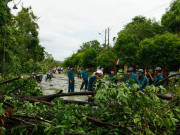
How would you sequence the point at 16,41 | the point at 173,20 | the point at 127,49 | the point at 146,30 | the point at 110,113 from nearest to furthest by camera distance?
the point at 110,113, the point at 16,41, the point at 127,49, the point at 173,20, the point at 146,30

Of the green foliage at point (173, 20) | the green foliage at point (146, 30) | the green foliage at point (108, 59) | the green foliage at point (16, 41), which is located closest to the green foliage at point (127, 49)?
the green foliage at point (108, 59)

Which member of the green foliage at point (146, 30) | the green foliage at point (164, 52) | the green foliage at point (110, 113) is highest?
the green foliage at point (146, 30)

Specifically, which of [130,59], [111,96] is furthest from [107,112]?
[130,59]

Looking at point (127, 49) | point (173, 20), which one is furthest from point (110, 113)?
point (173, 20)

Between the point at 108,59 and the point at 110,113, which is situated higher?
the point at 108,59

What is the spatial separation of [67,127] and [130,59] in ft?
60.8

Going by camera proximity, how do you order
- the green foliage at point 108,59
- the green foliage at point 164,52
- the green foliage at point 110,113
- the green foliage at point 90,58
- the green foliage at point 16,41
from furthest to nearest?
the green foliage at point 90,58
the green foliage at point 108,59
the green foliage at point 164,52
the green foliage at point 16,41
the green foliage at point 110,113

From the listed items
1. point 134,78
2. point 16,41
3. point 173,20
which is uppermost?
point 173,20

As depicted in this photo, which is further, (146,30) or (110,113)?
(146,30)

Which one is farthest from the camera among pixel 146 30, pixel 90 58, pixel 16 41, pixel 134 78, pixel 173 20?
pixel 90 58

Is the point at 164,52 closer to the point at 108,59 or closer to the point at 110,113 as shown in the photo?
the point at 108,59

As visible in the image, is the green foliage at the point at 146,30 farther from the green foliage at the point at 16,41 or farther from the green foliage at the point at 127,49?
the green foliage at the point at 16,41

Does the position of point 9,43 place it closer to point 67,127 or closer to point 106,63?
point 67,127

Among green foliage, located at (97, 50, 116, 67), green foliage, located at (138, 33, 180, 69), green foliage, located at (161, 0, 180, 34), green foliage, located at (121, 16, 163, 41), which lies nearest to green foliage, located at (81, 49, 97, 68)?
green foliage, located at (121, 16, 163, 41)
